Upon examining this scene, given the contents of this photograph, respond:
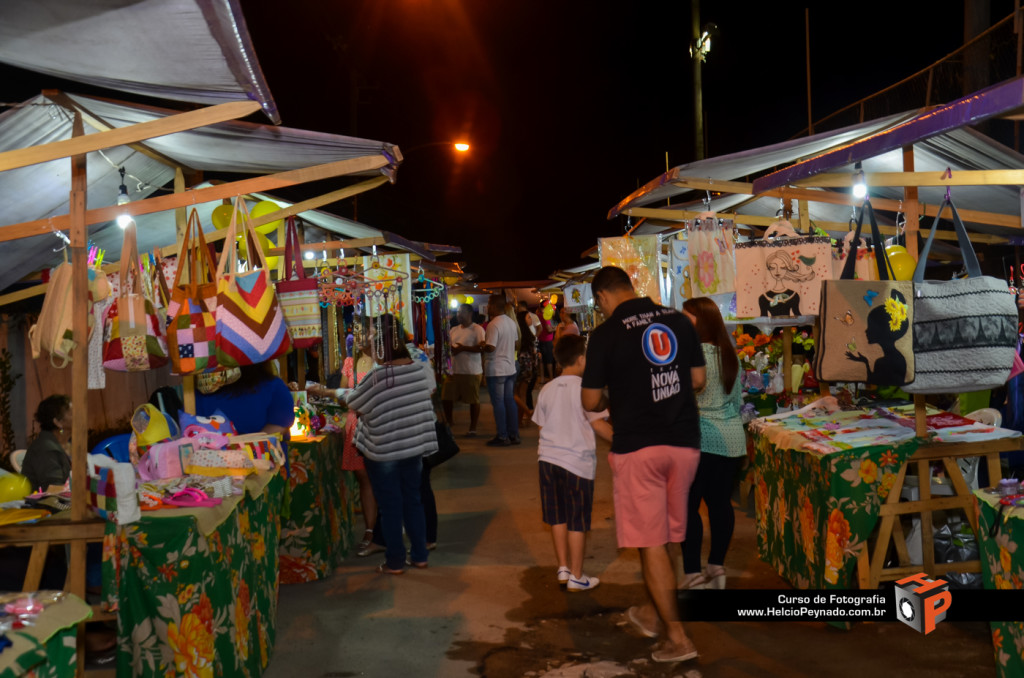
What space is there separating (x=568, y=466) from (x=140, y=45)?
11.8ft

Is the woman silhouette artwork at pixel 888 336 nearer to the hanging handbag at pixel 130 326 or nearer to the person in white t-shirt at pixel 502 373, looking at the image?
the hanging handbag at pixel 130 326

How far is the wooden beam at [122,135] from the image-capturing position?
10.4 ft

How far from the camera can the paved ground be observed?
14.4ft

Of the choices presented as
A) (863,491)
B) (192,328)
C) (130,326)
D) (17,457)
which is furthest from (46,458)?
(863,491)

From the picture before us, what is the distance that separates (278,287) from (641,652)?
2853mm

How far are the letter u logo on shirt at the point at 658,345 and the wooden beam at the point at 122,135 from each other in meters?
2.22

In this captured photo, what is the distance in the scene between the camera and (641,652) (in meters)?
4.61

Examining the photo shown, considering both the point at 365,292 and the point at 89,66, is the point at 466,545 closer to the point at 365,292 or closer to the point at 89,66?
the point at 365,292

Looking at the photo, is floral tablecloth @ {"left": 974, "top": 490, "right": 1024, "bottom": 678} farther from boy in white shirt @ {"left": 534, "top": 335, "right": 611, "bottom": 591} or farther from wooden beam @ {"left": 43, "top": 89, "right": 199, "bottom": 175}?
wooden beam @ {"left": 43, "top": 89, "right": 199, "bottom": 175}

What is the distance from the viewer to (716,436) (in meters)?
5.38

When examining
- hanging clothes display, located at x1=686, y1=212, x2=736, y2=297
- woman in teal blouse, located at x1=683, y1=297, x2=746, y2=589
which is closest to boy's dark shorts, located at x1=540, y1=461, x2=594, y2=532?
woman in teal blouse, located at x1=683, y1=297, x2=746, y2=589

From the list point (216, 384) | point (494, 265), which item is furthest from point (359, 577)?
point (494, 265)

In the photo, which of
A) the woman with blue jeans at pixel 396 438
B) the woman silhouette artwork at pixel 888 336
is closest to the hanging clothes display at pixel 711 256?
the woman silhouette artwork at pixel 888 336

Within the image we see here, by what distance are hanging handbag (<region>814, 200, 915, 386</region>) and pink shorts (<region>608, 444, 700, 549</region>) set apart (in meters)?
0.87
